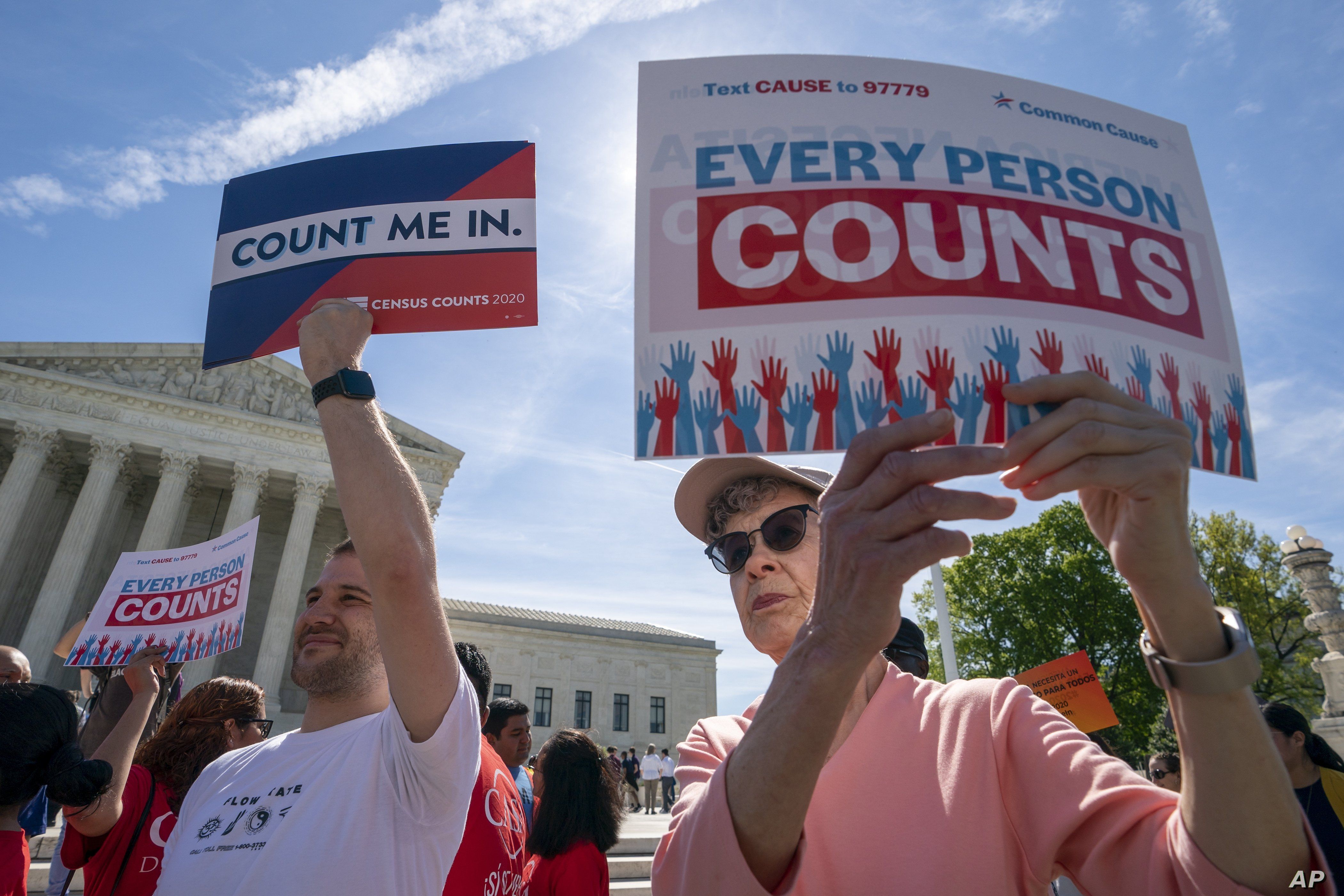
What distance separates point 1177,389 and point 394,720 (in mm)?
2092

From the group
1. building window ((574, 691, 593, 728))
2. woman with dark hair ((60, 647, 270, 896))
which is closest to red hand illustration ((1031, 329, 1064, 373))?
woman with dark hair ((60, 647, 270, 896))

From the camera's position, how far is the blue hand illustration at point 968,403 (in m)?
1.46

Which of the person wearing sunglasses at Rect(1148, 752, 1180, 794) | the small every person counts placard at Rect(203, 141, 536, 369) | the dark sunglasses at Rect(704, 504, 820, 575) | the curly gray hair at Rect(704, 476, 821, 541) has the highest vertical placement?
the small every person counts placard at Rect(203, 141, 536, 369)

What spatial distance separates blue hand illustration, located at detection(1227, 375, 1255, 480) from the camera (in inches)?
62.4

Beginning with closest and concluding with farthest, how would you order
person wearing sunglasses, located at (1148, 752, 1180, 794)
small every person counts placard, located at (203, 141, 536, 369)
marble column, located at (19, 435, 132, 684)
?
1. small every person counts placard, located at (203, 141, 536, 369)
2. person wearing sunglasses, located at (1148, 752, 1180, 794)
3. marble column, located at (19, 435, 132, 684)

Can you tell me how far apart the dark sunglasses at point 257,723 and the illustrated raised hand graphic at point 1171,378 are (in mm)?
3966

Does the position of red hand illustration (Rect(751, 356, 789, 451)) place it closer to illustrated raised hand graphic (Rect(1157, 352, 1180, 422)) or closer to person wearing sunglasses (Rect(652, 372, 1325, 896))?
person wearing sunglasses (Rect(652, 372, 1325, 896))

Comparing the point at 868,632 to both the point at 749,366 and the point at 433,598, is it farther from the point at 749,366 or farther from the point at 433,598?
the point at 433,598

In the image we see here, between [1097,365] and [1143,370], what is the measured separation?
0.45 ft

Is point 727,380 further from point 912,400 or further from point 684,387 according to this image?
point 912,400

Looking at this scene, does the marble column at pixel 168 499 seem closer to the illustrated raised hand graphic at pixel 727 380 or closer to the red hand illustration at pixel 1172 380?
the illustrated raised hand graphic at pixel 727 380

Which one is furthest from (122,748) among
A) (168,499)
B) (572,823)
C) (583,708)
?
(583,708)

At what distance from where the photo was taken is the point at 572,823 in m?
3.72

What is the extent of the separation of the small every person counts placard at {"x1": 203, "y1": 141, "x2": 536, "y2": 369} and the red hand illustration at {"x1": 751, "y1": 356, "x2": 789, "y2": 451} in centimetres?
99
